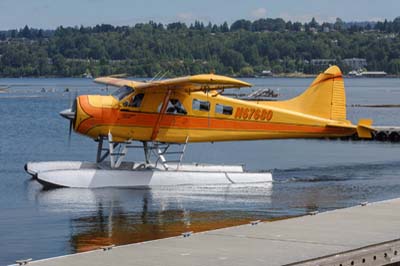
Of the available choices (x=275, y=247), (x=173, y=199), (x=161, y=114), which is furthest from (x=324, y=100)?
(x=275, y=247)

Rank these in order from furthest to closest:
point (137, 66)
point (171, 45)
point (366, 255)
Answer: point (171, 45) → point (137, 66) → point (366, 255)

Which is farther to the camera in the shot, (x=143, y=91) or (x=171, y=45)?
(x=171, y=45)

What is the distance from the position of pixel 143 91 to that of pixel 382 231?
35.8 feet

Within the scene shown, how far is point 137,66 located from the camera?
161m

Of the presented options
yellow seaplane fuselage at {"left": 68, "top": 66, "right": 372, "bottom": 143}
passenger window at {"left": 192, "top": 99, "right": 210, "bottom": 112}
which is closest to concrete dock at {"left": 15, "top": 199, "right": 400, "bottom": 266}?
yellow seaplane fuselage at {"left": 68, "top": 66, "right": 372, "bottom": 143}

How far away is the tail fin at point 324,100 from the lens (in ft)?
Answer: 87.5

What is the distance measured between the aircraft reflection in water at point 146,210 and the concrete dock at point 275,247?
9.68 feet

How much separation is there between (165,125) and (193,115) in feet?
2.23

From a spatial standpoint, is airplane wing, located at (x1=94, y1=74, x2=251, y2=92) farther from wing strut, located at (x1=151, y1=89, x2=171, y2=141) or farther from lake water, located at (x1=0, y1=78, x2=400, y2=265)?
lake water, located at (x1=0, y1=78, x2=400, y2=265)

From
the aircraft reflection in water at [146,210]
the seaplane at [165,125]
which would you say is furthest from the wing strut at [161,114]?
the aircraft reflection in water at [146,210]

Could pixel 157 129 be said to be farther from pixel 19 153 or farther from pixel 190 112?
pixel 19 153

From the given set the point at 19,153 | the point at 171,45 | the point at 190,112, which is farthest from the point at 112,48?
the point at 190,112

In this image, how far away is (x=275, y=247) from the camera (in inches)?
517

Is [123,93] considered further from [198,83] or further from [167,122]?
[198,83]
